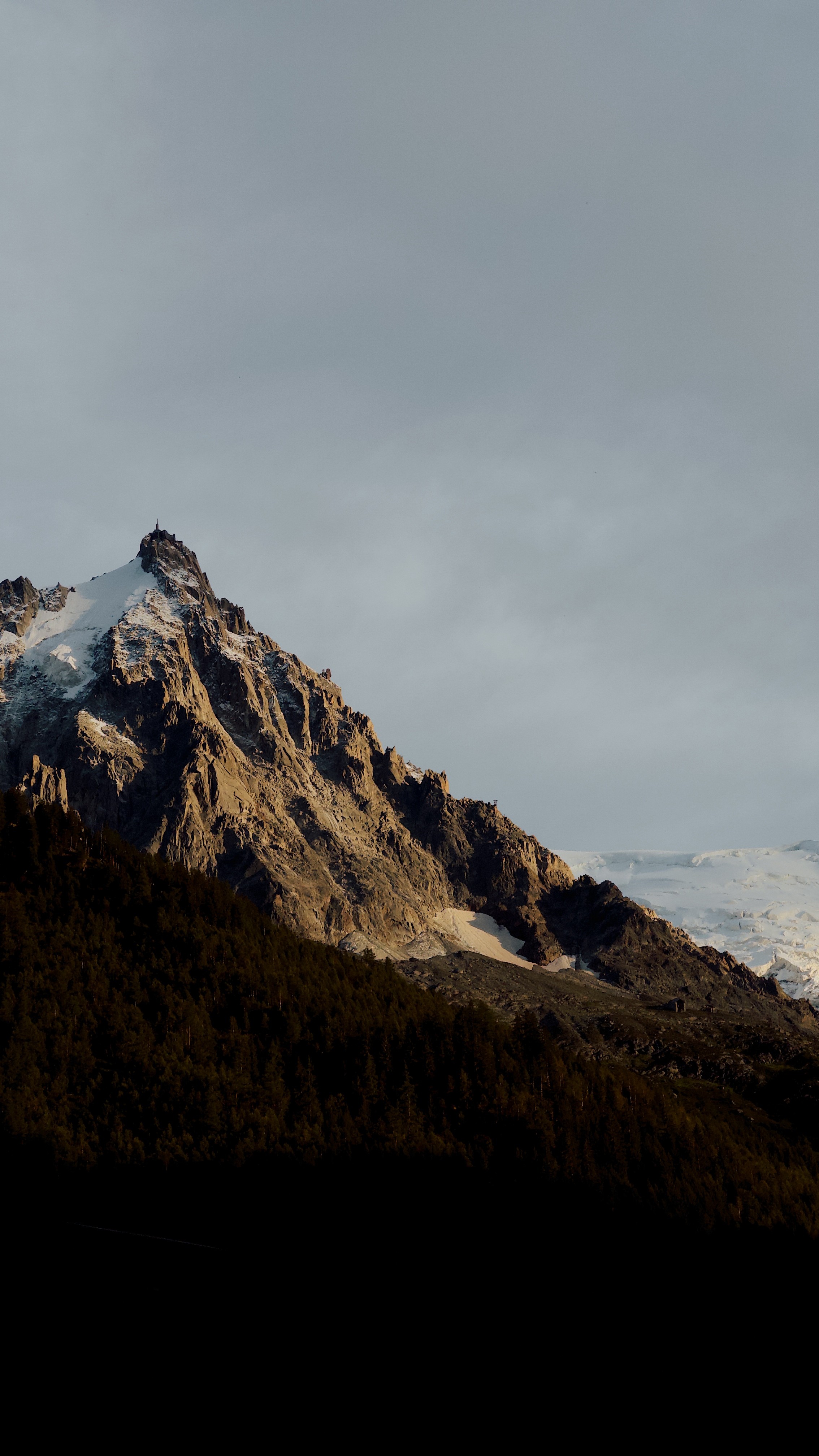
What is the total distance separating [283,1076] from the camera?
122062mm

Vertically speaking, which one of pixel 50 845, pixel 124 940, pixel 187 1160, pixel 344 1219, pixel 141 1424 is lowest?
pixel 141 1424

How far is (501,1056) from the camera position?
120812mm

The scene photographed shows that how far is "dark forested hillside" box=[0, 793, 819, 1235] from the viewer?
331ft

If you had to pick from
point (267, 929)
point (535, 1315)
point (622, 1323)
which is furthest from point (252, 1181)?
point (267, 929)

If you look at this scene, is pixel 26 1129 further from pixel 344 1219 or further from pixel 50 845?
pixel 50 845

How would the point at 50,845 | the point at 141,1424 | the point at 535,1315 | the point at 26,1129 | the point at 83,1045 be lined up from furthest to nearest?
1. the point at 50,845
2. the point at 83,1045
3. the point at 26,1129
4. the point at 535,1315
5. the point at 141,1424

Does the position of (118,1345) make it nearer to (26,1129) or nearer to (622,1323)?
(26,1129)

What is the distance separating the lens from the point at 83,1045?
4461 inches

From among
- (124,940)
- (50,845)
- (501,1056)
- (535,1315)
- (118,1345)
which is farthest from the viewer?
(50,845)

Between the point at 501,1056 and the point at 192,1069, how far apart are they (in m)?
42.6

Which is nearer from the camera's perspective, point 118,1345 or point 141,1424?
point 141,1424

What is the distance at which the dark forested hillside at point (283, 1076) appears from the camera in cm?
Result: 10081

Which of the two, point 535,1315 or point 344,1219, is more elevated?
point 344,1219

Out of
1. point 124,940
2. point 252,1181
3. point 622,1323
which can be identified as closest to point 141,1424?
point 252,1181
